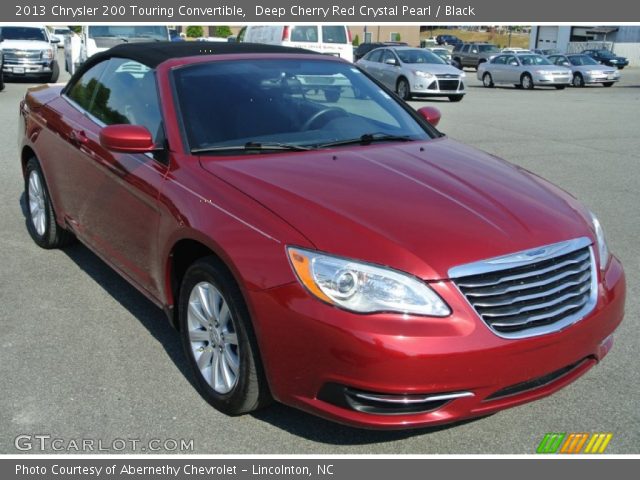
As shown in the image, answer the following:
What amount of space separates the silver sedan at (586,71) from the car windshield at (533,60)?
6.60 ft

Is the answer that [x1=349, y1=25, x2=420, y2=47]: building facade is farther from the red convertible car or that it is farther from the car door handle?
the red convertible car

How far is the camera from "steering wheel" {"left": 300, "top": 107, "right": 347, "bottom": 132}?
4172 mm

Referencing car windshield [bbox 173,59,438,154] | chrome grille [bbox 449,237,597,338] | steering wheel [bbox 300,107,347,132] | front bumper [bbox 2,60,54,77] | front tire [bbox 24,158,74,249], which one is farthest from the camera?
front bumper [bbox 2,60,54,77]

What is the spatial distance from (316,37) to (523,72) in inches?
445

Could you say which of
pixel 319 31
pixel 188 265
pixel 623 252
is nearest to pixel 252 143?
pixel 188 265

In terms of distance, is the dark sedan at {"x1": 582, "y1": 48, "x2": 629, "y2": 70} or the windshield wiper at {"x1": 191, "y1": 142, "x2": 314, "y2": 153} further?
the dark sedan at {"x1": 582, "y1": 48, "x2": 629, "y2": 70}

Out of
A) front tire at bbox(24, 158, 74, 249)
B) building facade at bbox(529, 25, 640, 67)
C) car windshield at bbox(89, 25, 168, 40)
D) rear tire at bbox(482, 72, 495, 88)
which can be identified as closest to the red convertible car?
front tire at bbox(24, 158, 74, 249)

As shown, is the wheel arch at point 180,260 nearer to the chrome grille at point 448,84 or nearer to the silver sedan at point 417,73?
the silver sedan at point 417,73

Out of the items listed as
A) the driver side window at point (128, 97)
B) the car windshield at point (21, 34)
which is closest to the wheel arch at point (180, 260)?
the driver side window at point (128, 97)

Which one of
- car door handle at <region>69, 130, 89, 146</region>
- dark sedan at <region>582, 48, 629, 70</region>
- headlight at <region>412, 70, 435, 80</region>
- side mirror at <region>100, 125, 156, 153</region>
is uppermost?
side mirror at <region>100, 125, 156, 153</region>

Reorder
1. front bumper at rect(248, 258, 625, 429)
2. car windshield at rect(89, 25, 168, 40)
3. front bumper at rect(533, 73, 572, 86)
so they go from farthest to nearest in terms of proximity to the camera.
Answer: front bumper at rect(533, 73, 572, 86) < car windshield at rect(89, 25, 168, 40) < front bumper at rect(248, 258, 625, 429)

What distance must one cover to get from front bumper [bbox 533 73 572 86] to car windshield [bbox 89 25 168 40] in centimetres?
1531

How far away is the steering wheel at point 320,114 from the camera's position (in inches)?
164

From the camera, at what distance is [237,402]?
3.29 meters
